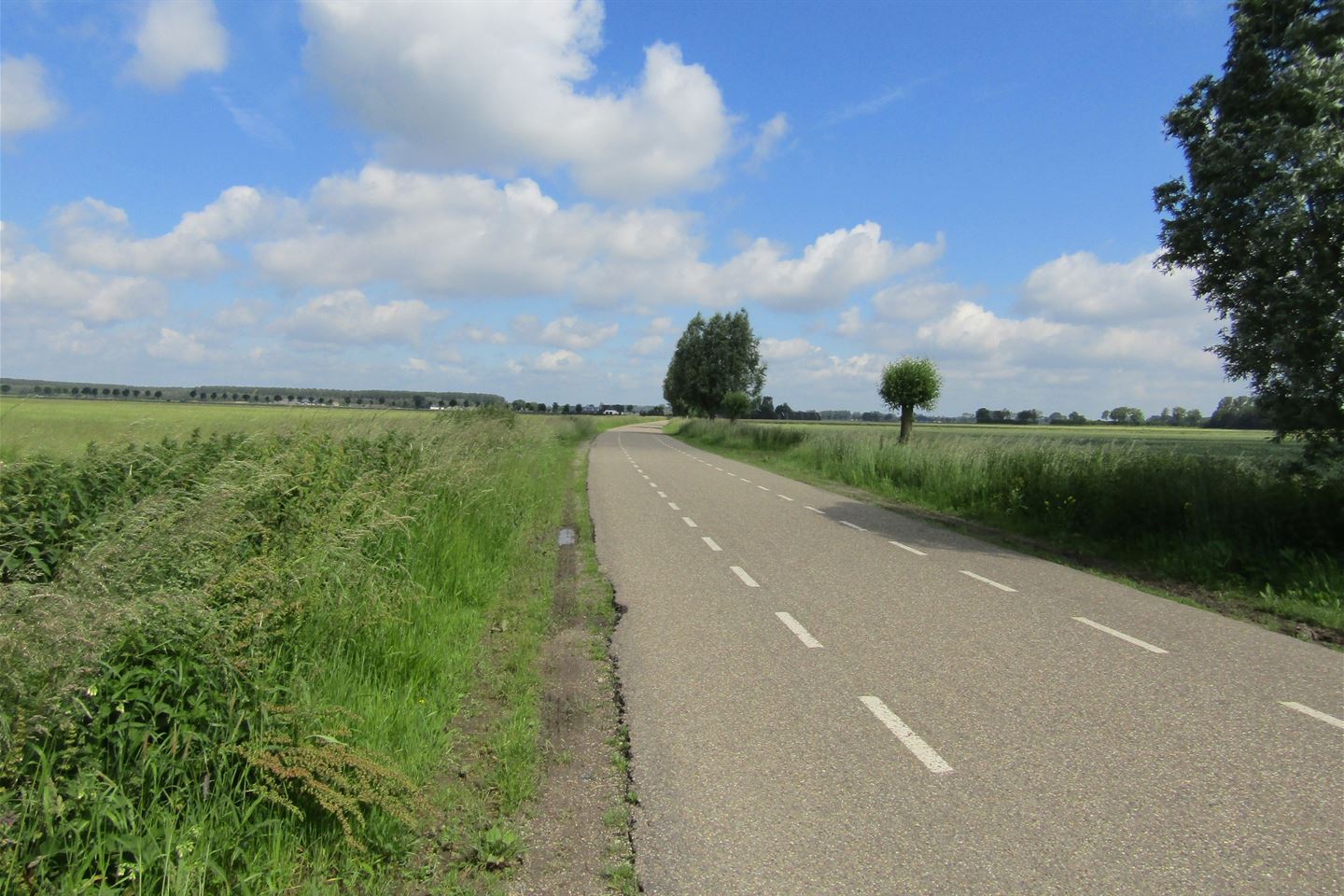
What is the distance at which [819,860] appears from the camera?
3373 mm

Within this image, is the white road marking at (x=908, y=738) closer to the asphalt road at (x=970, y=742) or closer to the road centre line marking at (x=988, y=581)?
the asphalt road at (x=970, y=742)

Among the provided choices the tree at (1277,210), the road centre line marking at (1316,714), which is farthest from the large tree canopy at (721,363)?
the road centre line marking at (1316,714)

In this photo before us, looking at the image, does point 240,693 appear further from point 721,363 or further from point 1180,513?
point 721,363

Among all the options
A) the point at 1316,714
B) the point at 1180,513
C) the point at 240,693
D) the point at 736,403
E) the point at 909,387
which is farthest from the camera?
the point at 736,403

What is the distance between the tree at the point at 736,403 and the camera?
64.5m

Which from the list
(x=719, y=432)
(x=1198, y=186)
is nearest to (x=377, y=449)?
(x=1198, y=186)

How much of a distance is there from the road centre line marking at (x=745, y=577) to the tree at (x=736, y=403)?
2131 inches

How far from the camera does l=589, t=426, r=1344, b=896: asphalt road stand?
132 inches

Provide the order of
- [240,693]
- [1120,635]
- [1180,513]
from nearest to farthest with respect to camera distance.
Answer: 1. [240,693]
2. [1120,635]
3. [1180,513]

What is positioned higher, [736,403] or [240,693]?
[736,403]

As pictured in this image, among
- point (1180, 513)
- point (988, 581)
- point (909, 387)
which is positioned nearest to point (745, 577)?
point (988, 581)

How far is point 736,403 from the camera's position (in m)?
64.5

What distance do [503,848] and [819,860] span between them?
143 cm

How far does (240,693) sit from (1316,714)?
649cm
